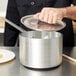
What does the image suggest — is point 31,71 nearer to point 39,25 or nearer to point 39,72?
point 39,72

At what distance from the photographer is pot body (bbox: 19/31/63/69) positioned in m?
0.63

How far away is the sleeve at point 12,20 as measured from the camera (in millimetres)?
1283

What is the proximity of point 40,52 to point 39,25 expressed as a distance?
185 mm

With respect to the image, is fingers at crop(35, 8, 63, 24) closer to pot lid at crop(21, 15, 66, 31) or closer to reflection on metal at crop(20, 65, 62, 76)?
pot lid at crop(21, 15, 66, 31)

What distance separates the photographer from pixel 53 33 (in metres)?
0.76

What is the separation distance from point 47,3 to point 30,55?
0.54 m

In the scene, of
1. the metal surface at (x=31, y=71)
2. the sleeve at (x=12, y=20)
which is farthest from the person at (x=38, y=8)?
the metal surface at (x=31, y=71)

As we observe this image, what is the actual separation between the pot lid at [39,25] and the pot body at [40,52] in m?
0.11

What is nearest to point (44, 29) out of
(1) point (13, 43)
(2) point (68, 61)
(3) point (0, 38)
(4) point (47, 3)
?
(2) point (68, 61)

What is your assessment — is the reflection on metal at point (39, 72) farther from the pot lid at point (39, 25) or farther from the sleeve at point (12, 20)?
the sleeve at point (12, 20)

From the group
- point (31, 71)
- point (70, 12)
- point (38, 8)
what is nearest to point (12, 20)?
point (38, 8)

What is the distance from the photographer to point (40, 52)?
2.09 feet

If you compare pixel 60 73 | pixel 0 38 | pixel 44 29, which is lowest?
pixel 0 38

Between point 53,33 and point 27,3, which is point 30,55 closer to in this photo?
point 53,33
